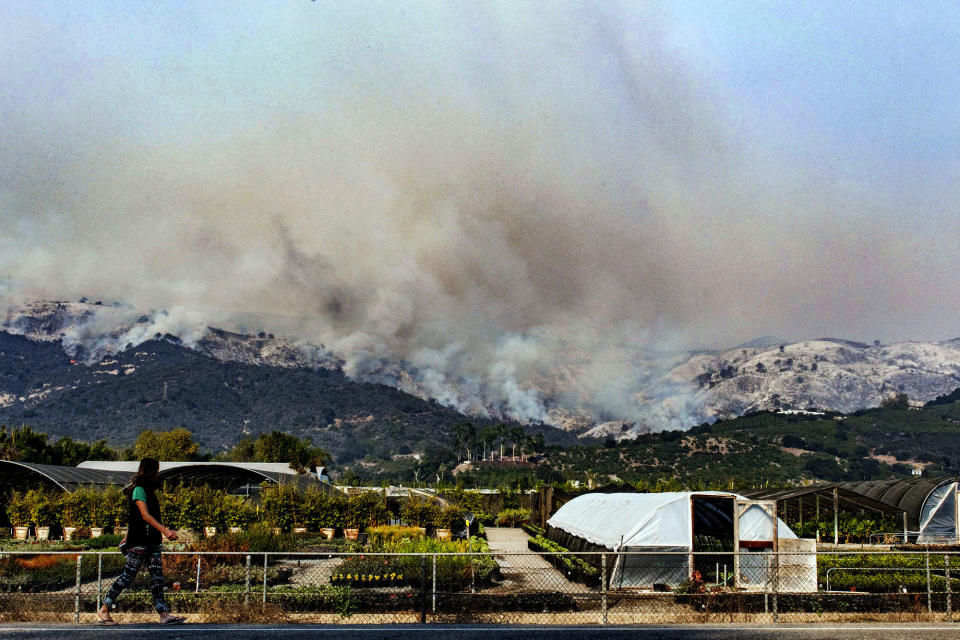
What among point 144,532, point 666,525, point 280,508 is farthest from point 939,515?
point 144,532

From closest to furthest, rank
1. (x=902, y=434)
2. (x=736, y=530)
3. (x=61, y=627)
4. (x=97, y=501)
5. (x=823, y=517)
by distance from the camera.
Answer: (x=61, y=627) < (x=736, y=530) < (x=97, y=501) < (x=823, y=517) < (x=902, y=434)

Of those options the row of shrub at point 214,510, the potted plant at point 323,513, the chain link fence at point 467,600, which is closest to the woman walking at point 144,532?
the chain link fence at point 467,600

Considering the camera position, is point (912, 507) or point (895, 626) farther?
point (912, 507)

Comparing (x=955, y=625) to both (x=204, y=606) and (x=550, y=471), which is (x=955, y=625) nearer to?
(x=204, y=606)

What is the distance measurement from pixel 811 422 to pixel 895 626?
19665 centimetres

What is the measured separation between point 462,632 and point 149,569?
4.90 meters

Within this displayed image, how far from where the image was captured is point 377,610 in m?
15.4

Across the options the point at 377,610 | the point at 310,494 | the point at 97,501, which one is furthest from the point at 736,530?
the point at 97,501

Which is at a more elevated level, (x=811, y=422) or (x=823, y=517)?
(x=811, y=422)

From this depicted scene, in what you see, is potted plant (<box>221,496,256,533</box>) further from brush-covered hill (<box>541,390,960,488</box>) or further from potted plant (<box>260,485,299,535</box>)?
brush-covered hill (<box>541,390,960,488</box>)

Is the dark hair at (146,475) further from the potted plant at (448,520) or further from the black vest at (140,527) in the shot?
the potted plant at (448,520)

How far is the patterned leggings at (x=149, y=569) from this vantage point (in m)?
12.9

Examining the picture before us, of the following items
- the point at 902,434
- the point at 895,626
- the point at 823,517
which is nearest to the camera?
the point at 895,626

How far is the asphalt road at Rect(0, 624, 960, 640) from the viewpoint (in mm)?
12773
